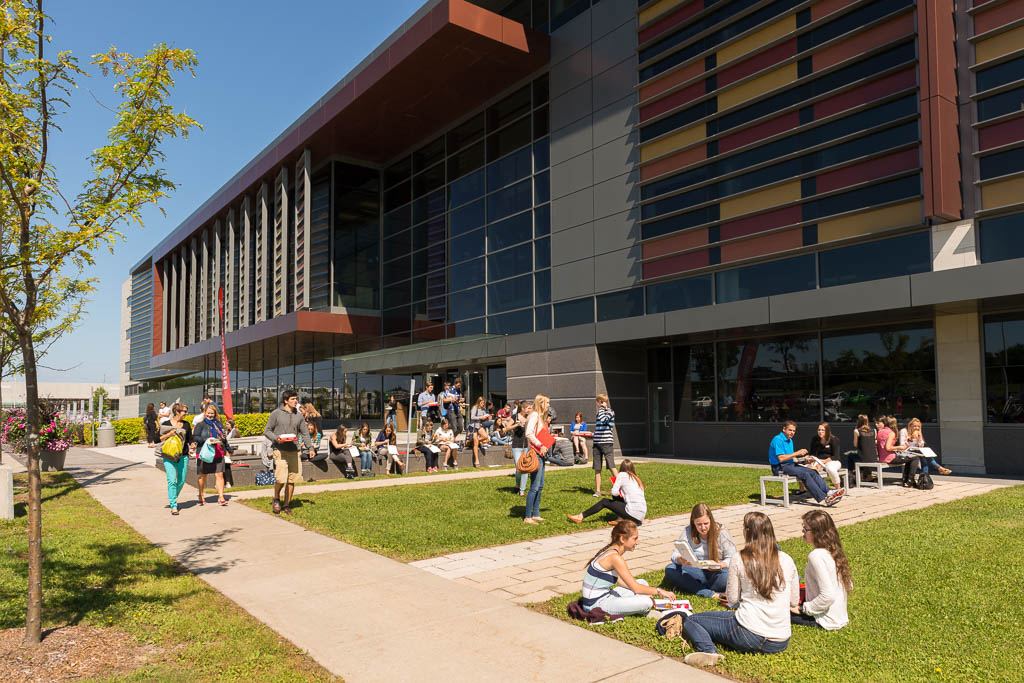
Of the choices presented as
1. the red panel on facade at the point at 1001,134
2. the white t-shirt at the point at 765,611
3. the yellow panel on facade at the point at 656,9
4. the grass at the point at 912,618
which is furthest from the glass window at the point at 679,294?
the white t-shirt at the point at 765,611

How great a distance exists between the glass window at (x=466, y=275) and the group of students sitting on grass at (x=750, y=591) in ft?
73.6

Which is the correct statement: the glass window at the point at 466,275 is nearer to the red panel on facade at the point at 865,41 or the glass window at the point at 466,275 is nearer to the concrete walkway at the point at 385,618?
the red panel on facade at the point at 865,41

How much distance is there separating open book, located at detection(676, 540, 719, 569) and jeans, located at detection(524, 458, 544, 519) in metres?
3.72

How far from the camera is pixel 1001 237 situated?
1454 cm

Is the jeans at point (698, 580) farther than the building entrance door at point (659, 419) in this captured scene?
No

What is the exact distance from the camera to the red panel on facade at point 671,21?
68.1 feet

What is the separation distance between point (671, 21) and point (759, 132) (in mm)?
5127

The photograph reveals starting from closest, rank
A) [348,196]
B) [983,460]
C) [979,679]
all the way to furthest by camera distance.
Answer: [979,679]
[983,460]
[348,196]

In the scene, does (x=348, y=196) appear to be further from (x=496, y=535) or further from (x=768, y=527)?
(x=768, y=527)

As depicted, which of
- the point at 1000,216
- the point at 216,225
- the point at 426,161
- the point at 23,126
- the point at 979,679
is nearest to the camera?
the point at 979,679

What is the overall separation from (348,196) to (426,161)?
5204 mm

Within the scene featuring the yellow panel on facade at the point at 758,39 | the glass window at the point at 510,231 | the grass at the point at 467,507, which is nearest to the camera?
the grass at the point at 467,507

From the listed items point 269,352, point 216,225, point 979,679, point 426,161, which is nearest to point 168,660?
point 979,679

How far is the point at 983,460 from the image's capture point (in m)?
15.6
